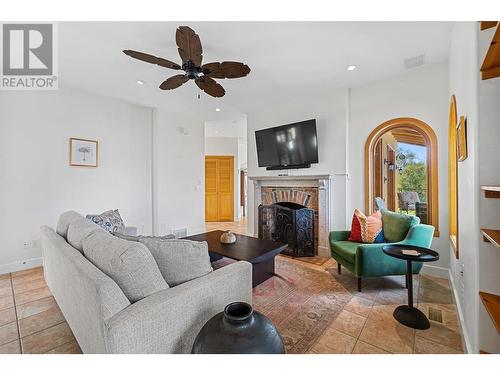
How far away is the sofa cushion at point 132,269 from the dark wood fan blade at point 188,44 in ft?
5.35

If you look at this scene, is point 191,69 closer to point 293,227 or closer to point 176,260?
point 176,260

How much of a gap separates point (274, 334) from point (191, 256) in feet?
2.04

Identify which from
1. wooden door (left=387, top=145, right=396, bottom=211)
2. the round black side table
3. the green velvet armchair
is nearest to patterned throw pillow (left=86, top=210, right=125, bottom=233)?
the green velvet armchair

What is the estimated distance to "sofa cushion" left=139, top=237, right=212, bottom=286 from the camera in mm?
1336

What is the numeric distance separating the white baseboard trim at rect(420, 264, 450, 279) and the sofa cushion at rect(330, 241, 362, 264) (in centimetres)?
103

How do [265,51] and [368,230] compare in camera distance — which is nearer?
[265,51]

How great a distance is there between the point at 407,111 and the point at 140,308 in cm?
364

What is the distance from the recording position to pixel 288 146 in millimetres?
3898

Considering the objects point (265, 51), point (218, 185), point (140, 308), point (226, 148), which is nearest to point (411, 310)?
point (140, 308)

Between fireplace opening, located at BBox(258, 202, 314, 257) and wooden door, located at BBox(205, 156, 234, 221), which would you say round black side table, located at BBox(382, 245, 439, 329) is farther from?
wooden door, located at BBox(205, 156, 234, 221)

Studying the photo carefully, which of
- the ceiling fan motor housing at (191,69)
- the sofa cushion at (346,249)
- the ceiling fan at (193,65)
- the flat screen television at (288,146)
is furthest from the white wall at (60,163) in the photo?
the sofa cushion at (346,249)

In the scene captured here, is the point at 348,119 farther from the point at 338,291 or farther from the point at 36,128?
the point at 36,128

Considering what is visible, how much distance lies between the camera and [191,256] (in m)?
1.36

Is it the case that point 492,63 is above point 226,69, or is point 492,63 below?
below
